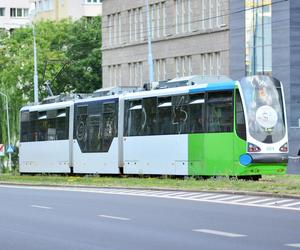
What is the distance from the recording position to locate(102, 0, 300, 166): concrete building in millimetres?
62438

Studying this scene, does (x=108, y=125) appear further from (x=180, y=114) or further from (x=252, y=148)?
(x=252, y=148)

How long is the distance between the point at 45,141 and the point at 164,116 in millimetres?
11218

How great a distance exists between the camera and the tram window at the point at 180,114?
3400 cm

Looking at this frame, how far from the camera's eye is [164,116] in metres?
35.2

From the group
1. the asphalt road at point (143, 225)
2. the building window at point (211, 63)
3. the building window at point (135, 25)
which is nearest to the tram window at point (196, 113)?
the asphalt road at point (143, 225)

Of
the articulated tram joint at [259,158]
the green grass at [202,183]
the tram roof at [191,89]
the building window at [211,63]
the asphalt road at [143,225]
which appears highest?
the building window at [211,63]

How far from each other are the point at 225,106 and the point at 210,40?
3760 cm

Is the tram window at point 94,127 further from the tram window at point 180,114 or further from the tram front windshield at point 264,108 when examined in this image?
the tram front windshield at point 264,108

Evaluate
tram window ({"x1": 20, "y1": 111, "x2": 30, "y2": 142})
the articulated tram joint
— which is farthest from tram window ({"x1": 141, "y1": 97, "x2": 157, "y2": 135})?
tram window ({"x1": 20, "y1": 111, "x2": 30, "y2": 142})

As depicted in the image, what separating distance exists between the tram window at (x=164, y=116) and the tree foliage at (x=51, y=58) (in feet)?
164

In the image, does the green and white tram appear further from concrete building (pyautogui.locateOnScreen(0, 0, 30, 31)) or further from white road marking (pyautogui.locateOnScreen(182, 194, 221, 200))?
concrete building (pyautogui.locateOnScreen(0, 0, 30, 31))

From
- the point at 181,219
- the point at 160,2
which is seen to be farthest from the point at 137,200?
the point at 160,2

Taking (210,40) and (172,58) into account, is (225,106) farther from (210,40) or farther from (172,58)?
(172,58)

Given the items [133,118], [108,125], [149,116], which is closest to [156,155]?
[149,116]
